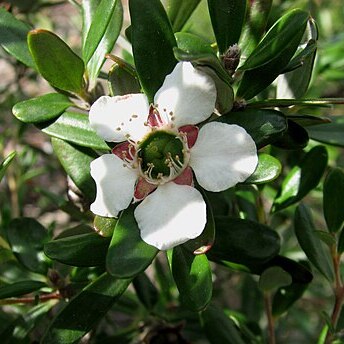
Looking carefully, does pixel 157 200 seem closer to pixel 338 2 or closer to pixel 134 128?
pixel 134 128

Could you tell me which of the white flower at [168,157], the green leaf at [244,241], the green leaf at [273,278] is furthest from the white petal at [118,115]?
the green leaf at [273,278]

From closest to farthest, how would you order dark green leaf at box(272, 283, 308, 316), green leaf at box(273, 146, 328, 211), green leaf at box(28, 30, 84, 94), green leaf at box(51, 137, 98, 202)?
1. green leaf at box(28, 30, 84, 94)
2. green leaf at box(51, 137, 98, 202)
3. green leaf at box(273, 146, 328, 211)
4. dark green leaf at box(272, 283, 308, 316)

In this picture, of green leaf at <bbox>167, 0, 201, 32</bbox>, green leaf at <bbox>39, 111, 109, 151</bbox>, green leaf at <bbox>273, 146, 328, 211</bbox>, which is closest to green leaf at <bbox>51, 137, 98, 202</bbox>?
green leaf at <bbox>39, 111, 109, 151</bbox>

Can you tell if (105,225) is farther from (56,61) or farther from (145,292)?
(145,292)

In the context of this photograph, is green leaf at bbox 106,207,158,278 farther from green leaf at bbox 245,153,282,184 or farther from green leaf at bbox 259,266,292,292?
green leaf at bbox 259,266,292,292

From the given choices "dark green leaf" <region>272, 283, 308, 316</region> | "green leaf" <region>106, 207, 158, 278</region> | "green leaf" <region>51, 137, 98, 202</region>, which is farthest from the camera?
"dark green leaf" <region>272, 283, 308, 316</region>

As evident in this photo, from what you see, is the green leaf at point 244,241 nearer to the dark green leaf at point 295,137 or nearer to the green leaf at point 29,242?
the dark green leaf at point 295,137
